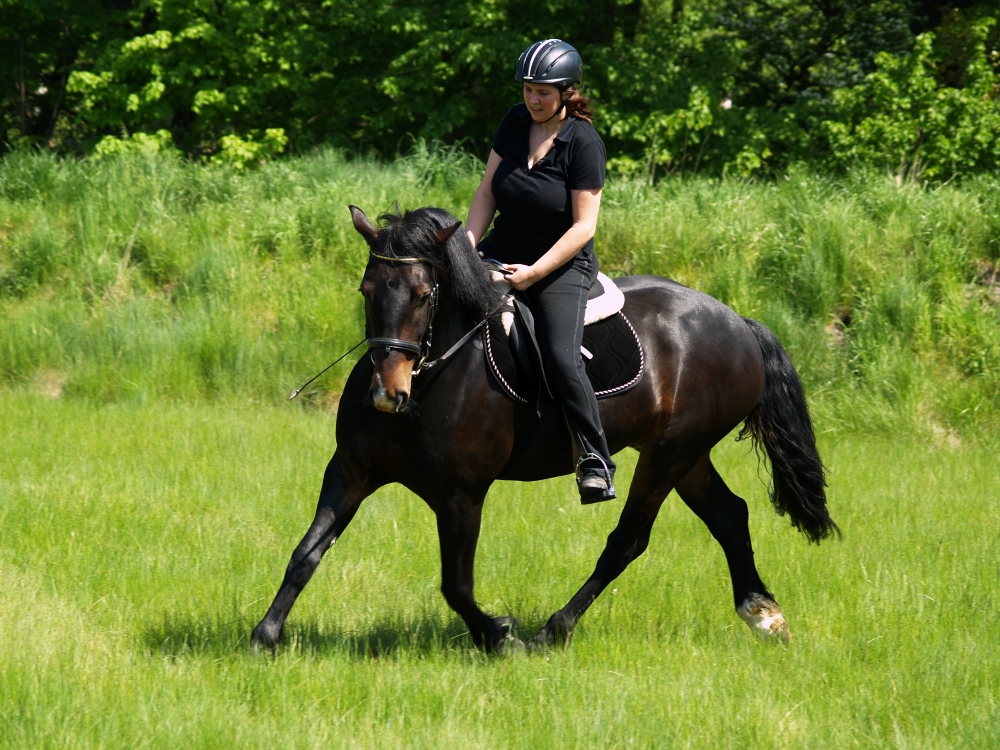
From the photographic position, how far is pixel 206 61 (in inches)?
856

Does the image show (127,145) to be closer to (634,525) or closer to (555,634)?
(634,525)

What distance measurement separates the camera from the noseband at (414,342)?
15.8 feet

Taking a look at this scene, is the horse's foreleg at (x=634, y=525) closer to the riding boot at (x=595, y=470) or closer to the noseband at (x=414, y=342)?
the riding boot at (x=595, y=470)

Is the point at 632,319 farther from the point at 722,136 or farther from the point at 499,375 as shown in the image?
the point at 722,136

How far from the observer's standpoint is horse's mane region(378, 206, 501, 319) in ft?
16.2

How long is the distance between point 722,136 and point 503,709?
17.4 m

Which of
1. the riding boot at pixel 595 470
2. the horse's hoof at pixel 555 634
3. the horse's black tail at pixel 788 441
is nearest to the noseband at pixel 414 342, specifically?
the riding boot at pixel 595 470

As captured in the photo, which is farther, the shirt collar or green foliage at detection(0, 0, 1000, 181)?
green foliage at detection(0, 0, 1000, 181)

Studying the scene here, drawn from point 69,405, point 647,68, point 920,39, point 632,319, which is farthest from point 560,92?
point 647,68

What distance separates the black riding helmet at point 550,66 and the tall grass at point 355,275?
7819 mm

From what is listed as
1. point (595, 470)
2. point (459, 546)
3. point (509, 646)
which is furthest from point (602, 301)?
point (509, 646)

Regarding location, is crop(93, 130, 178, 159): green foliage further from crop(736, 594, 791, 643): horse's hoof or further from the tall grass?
crop(736, 594, 791, 643): horse's hoof

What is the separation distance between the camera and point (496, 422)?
215 inches

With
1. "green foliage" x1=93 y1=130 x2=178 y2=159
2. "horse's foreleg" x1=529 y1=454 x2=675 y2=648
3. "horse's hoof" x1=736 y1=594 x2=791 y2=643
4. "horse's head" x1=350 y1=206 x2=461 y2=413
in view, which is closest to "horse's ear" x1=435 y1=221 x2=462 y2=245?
"horse's head" x1=350 y1=206 x2=461 y2=413
